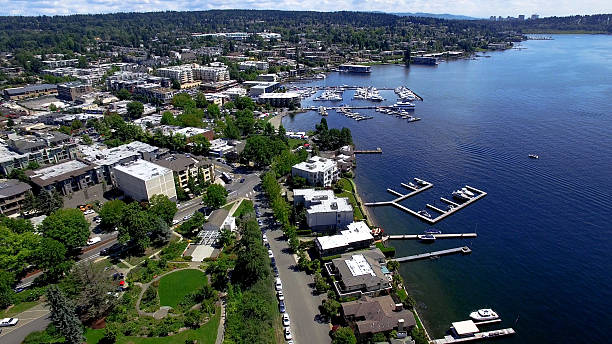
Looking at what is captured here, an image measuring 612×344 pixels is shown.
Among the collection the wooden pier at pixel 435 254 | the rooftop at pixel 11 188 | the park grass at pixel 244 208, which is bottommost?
the wooden pier at pixel 435 254

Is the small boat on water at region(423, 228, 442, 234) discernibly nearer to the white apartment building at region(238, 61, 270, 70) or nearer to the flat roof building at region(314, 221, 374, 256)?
the flat roof building at region(314, 221, 374, 256)

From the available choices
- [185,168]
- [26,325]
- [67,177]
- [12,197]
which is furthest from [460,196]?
[12,197]

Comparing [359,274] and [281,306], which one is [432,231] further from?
[281,306]

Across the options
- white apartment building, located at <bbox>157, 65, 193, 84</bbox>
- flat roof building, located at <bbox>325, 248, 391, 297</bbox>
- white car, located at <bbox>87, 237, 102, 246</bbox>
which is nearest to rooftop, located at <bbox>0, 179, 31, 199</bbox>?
white car, located at <bbox>87, 237, 102, 246</bbox>

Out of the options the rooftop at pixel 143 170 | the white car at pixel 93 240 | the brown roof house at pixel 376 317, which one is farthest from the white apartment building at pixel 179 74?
the brown roof house at pixel 376 317

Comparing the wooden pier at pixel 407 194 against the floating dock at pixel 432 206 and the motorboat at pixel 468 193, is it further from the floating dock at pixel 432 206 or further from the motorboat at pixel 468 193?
the motorboat at pixel 468 193

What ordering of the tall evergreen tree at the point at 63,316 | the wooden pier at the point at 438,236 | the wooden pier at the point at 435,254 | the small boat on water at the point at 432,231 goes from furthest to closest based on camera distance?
the small boat on water at the point at 432,231 → the wooden pier at the point at 438,236 → the wooden pier at the point at 435,254 → the tall evergreen tree at the point at 63,316
